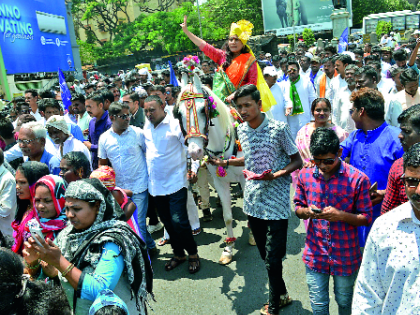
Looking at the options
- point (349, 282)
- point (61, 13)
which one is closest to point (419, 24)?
point (61, 13)

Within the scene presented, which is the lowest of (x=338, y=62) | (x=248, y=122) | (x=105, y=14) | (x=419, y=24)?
(x=248, y=122)

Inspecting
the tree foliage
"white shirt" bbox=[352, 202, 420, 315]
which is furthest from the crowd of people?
the tree foliage

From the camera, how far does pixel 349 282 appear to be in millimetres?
2721

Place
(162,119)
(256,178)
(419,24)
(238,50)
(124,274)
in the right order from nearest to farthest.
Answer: (124,274)
(256,178)
(162,119)
(238,50)
(419,24)

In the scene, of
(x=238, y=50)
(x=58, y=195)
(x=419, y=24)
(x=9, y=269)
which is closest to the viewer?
(x=9, y=269)

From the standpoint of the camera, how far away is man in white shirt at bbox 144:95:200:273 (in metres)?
4.36

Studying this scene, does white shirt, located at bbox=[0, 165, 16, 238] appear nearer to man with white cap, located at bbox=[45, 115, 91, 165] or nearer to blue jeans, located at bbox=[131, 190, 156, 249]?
man with white cap, located at bbox=[45, 115, 91, 165]

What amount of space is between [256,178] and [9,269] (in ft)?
6.82

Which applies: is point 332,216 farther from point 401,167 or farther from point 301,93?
→ point 301,93

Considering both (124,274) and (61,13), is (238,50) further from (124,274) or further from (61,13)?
(61,13)

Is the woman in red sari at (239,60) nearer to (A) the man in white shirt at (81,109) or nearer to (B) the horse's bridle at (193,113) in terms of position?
(B) the horse's bridle at (193,113)

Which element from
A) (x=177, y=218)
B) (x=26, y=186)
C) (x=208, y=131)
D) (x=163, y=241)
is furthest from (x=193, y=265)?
(x=26, y=186)

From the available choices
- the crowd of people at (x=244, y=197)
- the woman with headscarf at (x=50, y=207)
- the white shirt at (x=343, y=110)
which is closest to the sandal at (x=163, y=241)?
the crowd of people at (x=244, y=197)

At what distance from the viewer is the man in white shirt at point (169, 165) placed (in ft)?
14.3
